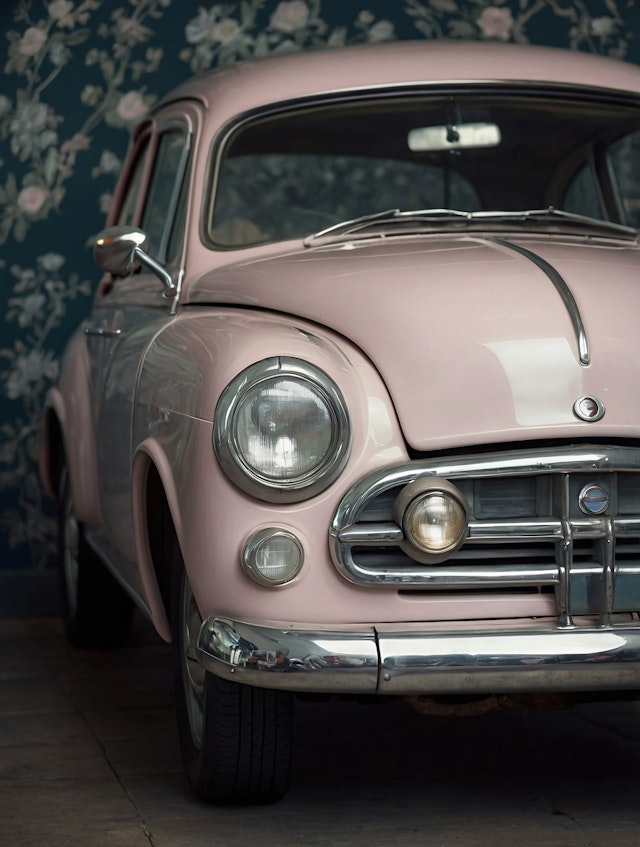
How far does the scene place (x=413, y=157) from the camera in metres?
3.81

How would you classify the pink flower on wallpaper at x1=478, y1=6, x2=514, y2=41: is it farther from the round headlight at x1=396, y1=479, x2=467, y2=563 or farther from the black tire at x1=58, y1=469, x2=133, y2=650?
the round headlight at x1=396, y1=479, x2=467, y2=563

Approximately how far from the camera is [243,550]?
8.70ft

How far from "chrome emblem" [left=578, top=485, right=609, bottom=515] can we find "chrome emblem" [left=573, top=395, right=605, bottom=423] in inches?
5.0

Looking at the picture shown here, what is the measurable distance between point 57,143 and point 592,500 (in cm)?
364

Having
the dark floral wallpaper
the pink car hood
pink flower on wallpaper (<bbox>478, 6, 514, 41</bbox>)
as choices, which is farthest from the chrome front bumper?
pink flower on wallpaper (<bbox>478, 6, 514, 41</bbox>)

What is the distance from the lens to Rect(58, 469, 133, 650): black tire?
4.69 m

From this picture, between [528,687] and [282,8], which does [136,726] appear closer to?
[528,687]

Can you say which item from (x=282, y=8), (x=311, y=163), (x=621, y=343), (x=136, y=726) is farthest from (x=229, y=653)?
(x=282, y=8)

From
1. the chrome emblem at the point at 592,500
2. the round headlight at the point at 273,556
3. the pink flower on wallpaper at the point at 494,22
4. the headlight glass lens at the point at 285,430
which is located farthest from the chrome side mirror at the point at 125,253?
the pink flower on wallpaper at the point at 494,22

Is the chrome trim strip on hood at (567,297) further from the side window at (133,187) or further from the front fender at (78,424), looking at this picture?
the side window at (133,187)

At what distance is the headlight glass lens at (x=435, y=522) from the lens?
259 centimetres

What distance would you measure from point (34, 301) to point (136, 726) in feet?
7.79

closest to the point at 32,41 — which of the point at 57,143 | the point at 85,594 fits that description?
the point at 57,143

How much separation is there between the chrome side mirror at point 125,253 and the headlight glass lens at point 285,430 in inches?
33.8
